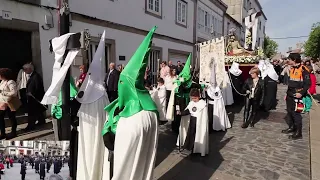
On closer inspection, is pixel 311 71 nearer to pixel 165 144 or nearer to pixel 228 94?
pixel 228 94

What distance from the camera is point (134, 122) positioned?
7.13 ft

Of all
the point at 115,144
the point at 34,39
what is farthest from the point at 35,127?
the point at 115,144

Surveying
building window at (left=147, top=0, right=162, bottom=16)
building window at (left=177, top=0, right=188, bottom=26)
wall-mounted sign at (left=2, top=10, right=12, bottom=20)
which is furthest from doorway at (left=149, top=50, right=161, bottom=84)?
wall-mounted sign at (left=2, top=10, right=12, bottom=20)

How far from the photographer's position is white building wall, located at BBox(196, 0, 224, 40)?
18.4 metres

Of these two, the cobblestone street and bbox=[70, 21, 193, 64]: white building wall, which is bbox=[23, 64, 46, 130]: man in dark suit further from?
the cobblestone street

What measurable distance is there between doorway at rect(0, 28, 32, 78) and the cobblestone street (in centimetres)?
464

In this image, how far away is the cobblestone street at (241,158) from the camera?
396 centimetres

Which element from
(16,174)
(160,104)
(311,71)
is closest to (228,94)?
(311,71)

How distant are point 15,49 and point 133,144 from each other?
6.27m

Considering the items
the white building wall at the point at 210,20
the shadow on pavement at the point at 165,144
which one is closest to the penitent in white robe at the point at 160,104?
the shadow on pavement at the point at 165,144

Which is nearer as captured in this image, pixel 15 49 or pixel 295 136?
pixel 295 136

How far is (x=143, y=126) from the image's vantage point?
7.18 feet

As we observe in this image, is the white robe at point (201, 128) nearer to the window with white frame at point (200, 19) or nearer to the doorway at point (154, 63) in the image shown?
the doorway at point (154, 63)

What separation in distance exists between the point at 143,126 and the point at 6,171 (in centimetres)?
153
